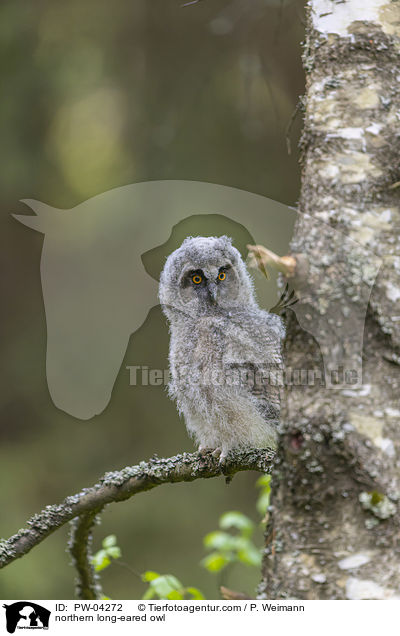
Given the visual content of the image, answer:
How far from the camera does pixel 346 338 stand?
1.05 metres

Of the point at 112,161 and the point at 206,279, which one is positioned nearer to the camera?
the point at 206,279

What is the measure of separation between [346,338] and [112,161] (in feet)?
9.98

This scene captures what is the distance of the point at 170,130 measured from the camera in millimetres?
3670

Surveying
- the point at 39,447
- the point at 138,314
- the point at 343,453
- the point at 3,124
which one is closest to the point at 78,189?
the point at 3,124

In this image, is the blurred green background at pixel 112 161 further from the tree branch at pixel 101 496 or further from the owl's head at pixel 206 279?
the tree branch at pixel 101 496

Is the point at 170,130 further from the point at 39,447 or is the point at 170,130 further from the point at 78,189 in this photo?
the point at 39,447

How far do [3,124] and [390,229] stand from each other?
10.9 feet

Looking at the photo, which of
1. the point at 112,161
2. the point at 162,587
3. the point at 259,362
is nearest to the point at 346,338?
the point at 162,587

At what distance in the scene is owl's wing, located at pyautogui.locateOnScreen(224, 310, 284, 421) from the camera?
216 centimetres

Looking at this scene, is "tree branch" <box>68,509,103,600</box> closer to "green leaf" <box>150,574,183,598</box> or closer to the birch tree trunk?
"green leaf" <box>150,574,183,598</box>

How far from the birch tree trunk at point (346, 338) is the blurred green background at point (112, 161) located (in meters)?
2.45

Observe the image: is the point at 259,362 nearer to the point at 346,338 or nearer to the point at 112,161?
the point at 346,338

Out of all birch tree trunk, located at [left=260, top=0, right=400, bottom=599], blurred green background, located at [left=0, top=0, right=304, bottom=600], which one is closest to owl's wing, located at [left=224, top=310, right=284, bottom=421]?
birch tree trunk, located at [left=260, top=0, right=400, bottom=599]

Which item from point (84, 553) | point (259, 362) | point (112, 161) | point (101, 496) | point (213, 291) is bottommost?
point (84, 553)
